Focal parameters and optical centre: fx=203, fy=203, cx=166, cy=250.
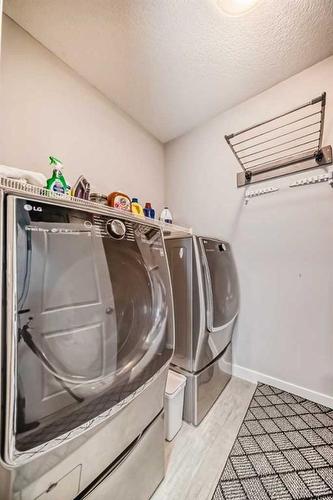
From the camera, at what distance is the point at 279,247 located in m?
1.85

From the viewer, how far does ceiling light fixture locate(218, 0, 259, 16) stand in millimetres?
1258

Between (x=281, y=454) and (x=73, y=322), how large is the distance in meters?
1.51

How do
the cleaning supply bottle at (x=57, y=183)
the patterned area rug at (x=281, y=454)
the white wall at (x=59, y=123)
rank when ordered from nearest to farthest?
the patterned area rug at (x=281, y=454) < the cleaning supply bottle at (x=57, y=183) < the white wall at (x=59, y=123)

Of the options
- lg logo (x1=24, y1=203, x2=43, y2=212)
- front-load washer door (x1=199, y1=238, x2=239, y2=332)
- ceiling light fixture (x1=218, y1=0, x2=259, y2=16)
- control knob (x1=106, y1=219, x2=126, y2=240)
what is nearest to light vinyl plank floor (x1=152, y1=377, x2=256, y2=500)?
front-load washer door (x1=199, y1=238, x2=239, y2=332)

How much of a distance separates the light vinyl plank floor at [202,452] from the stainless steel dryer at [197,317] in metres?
0.09

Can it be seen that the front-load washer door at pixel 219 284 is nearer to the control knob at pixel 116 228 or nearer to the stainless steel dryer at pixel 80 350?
the stainless steel dryer at pixel 80 350

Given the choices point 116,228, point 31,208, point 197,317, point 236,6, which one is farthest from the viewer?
point 197,317

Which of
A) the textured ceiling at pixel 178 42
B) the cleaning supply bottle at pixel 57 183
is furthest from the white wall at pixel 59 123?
the cleaning supply bottle at pixel 57 183

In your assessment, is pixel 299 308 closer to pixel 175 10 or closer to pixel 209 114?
pixel 209 114

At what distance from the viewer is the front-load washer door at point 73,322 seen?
0.53 metres

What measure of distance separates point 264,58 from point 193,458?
288 cm

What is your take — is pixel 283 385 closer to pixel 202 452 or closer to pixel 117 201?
pixel 202 452

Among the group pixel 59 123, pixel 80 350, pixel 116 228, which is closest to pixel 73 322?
pixel 80 350

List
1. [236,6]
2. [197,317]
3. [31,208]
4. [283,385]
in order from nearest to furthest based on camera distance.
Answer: [31,208] → [236,6] → [197,317] → [283,385]
